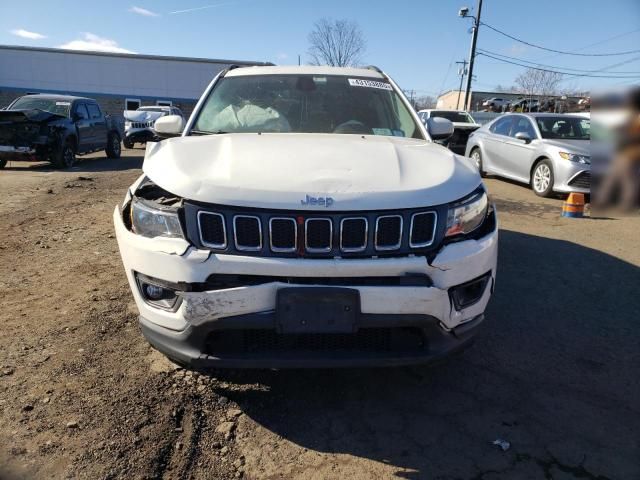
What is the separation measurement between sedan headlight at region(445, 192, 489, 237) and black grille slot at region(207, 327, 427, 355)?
20.6 inches

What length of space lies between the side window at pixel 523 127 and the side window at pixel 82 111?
10.8 meters

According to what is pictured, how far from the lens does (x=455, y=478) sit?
80.8 inches

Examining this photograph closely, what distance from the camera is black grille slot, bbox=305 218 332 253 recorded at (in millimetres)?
2102

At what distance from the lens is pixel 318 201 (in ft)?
6.88

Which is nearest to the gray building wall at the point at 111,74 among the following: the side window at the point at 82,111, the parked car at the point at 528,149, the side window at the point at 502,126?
the side window at the point at 82,111

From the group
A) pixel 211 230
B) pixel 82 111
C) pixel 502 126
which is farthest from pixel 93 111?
pixel 211 230

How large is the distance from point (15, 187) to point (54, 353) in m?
7.21

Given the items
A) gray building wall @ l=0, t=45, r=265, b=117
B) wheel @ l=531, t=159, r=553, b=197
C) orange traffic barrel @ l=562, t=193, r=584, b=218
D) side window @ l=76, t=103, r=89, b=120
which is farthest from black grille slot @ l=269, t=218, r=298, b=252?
gray building wall @ l=0, t=45, r=265, b=117

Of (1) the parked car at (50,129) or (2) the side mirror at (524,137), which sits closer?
(2) the side mirror at (524,137)

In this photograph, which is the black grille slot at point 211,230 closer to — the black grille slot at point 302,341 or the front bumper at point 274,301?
the front bumper at point 274,301

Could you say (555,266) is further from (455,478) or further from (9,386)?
(9,386)

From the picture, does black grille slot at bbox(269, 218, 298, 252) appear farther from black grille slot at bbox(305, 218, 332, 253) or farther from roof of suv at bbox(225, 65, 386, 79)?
roof of suv at bbox(225, 65, 386, 79)

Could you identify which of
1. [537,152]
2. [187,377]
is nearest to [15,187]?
[187,377]

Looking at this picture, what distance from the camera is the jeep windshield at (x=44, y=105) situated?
1191cm
